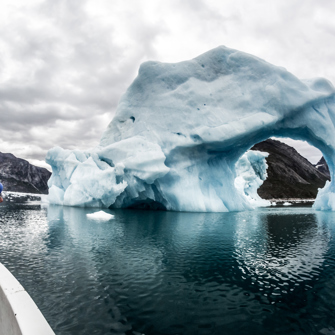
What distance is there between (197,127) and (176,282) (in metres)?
18.3

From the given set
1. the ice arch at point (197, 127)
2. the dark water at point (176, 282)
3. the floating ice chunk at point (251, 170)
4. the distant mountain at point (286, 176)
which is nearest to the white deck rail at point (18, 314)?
the dark water at point (176, 282)

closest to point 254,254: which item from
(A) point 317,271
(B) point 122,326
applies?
(A) point 317,271

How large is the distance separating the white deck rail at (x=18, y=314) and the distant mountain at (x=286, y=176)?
112299 millimetres

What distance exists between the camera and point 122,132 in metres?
27.6

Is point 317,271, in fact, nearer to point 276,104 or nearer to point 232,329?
point 232,329

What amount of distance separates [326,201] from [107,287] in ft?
99.7

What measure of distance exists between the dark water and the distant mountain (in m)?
105

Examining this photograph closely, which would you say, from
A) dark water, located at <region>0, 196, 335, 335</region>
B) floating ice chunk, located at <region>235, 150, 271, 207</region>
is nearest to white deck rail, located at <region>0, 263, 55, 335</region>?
dark water, located at <region>0, 196, 335, 335</region>

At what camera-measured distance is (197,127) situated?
23.6m

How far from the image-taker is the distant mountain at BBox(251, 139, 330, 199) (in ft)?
377

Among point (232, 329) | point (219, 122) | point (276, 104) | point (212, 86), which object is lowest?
point (232, 329)

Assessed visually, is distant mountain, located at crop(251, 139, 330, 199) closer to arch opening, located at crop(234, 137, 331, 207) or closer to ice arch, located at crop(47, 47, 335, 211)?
arch opening, located at crop(234, 137, 331, 207)

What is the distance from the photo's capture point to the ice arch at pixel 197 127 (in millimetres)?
23344

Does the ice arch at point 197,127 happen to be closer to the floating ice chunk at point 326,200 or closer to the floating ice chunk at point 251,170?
the floating ice chunk at point 326,200
